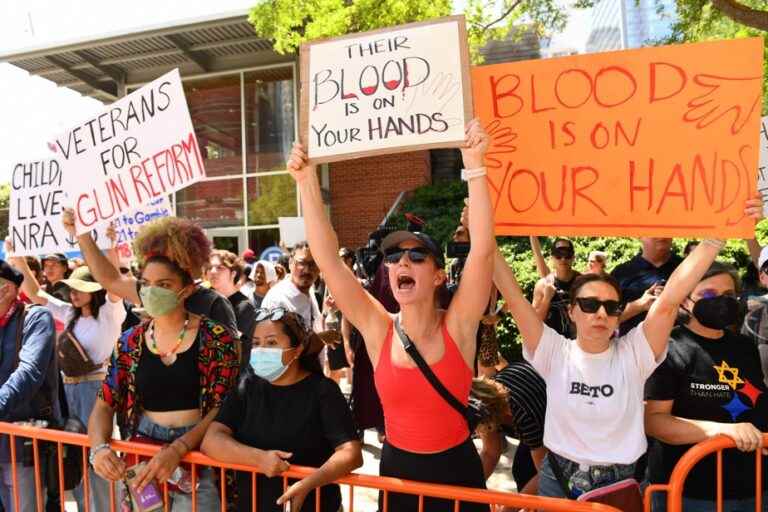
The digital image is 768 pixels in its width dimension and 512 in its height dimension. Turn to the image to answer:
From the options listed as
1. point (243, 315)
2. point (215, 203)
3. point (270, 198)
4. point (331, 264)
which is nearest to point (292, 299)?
point (243, 315)

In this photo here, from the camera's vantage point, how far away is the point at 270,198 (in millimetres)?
15078

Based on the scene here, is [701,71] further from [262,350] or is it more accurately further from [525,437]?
[262,350]

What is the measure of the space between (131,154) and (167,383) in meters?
1.45

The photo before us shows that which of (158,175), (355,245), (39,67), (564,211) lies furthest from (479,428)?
(39,67)

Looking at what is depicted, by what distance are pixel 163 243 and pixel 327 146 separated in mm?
1267

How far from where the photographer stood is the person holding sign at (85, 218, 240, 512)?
2600 millimetres

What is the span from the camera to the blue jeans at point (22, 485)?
3.14m

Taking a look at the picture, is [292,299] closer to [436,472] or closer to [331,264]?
[331,264]

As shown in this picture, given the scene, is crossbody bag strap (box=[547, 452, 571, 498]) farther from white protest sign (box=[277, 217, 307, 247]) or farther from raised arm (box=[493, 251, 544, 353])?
white protest sign (box=[277, 217, 307, 247])

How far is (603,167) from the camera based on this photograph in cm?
257

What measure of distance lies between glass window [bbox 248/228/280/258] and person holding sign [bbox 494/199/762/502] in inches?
510

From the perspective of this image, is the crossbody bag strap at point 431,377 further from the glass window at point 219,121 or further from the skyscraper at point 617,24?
the skyscraper at point 617,24

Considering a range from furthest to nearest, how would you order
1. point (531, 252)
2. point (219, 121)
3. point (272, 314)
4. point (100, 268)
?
point (219, 121), point (531, 252), point (100, 268), point (272, 314)

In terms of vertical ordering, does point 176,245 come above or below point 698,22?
below
